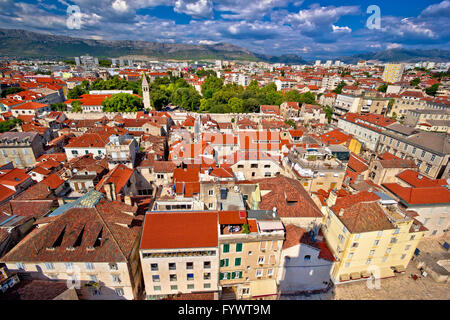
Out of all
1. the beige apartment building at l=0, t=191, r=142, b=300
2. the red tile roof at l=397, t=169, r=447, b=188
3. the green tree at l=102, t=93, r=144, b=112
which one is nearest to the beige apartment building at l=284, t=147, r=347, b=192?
the red tile roof at l=397, t=169, r=447, b=188

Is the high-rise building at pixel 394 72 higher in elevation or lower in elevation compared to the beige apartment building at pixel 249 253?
higher

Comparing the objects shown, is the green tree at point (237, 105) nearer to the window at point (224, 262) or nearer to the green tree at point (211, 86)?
the green tree at point (211, 86)

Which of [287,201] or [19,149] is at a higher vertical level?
[287,201]

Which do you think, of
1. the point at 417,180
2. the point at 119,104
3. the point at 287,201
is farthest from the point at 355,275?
the point at 119,104

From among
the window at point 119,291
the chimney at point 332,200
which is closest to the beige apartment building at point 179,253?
the window at point 119,291

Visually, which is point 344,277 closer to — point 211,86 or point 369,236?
point 369,236

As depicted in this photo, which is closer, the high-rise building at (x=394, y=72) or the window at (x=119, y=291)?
the window at (x=119, y=291)
